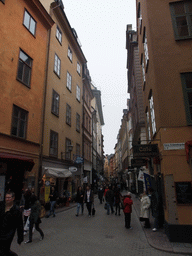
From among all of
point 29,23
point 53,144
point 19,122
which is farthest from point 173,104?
point 29,23

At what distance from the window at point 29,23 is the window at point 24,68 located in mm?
2309

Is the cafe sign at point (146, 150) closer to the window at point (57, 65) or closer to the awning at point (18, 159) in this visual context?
the awning at point (18, 159)

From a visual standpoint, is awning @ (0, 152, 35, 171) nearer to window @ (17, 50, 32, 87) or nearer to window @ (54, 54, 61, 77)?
window @ (17, 50, 32, 87)

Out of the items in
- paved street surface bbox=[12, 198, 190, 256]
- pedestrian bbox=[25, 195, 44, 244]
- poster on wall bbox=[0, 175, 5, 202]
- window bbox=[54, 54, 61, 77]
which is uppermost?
window bbox=[54, 54, 61, 77]

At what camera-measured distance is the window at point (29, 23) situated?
14102 millimetres

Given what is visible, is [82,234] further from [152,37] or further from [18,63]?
[18,63]

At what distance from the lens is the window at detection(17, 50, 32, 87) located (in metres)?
12.9

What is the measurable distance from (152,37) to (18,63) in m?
8.30

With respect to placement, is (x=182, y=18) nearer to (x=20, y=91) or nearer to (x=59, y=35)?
(x=20, y=91)

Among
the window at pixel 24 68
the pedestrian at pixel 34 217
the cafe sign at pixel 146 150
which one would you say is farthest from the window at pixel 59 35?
the pedestrian at pixel 34 217

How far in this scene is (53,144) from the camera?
56.2ft

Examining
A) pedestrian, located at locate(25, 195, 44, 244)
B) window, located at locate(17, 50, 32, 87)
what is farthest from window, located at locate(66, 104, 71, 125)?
pedestrian, located at locate(25, 195, 44, 244)

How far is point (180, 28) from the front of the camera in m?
9.00

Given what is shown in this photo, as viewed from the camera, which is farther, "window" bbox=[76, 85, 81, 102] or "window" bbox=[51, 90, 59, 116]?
"window" bbox=[76, 85, 81, 102]
